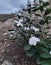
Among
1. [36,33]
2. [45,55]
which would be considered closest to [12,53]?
[36,33]

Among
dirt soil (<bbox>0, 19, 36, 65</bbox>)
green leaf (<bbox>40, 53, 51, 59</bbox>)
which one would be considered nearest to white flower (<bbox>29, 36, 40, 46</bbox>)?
green leaf (<bbox>40, 53, 51, 59</bbox>)

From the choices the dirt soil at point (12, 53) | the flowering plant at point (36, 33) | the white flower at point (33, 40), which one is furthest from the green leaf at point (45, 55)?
the dirt soil at point (12, 53)

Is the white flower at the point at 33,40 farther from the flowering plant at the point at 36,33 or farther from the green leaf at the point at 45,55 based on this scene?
the green leaf at the point at 45,55

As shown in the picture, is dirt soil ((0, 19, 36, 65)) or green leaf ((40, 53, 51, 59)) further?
dirt soil ((0, 19, 36, 65))

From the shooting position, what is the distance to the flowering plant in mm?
3681

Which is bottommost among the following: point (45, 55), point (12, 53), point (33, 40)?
point (12, 53)

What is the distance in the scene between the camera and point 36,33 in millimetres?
3816

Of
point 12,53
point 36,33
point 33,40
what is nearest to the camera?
point 33,40

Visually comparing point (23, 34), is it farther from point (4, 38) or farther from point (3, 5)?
point (3, 5)

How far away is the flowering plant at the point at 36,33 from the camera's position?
3.68m

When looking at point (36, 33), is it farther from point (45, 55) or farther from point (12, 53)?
point (12, 53)

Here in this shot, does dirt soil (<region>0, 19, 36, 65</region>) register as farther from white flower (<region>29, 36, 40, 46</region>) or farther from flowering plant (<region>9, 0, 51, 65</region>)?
white flower (<region>29, 36, 40, 46</region>)

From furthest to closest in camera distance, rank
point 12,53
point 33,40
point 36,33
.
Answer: point 12,53 < point 36,33 < point 33,40

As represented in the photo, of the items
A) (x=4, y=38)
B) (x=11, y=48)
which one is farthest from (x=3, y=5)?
(x=11, y=48)
